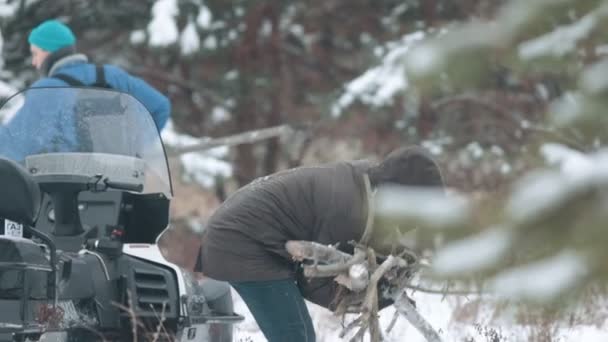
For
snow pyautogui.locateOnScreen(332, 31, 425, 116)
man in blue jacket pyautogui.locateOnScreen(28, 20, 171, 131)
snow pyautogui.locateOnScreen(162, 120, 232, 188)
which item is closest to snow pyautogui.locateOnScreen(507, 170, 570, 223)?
man in blue jacket pyautogui.locateOnScreen(28, 20, 171, 131)

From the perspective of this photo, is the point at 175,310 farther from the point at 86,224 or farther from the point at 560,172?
the point at 560,172

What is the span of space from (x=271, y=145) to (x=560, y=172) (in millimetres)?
15176

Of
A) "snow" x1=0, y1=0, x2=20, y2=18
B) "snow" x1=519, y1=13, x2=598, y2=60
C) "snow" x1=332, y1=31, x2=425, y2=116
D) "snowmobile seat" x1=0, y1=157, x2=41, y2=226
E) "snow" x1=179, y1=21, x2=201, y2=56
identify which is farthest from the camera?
"snow" x1=179, y1=21, x2=201, y2=56

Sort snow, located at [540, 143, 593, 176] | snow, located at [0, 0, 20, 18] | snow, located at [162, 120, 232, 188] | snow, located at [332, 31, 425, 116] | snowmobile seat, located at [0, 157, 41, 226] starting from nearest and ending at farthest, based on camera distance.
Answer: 1. snow, located at [540, 143, 593, 176]
2. snowmobile seat, located at [0, 157, 41, 226]
3. snow, located at [0, 0, 20, 18]
4. snow, located at [162, 120, 232, 188]
5. snow, located at [332, 31, 425, 116]

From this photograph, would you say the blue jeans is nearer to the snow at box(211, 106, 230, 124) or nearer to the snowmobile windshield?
the snowmobile windshield

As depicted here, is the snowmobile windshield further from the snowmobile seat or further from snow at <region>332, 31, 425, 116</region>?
snow at <region>332, 31, 425, 116</region>

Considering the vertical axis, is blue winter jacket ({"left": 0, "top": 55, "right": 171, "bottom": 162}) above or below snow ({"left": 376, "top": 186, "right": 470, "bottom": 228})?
above

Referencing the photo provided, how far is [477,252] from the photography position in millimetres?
1835

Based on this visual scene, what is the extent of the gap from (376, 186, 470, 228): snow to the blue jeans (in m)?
4.19

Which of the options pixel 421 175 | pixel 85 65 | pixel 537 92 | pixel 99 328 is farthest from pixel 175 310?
pixel 537 92

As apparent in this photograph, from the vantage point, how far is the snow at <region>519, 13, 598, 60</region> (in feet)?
6.84

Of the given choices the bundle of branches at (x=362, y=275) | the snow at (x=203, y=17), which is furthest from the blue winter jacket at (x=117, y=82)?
the snow at (x=203, y=17)

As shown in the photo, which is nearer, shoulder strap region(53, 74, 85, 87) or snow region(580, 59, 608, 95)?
snow region(580, 59, 608, 95)

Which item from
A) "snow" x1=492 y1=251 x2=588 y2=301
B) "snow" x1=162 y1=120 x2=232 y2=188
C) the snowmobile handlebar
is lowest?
"snow" x1=492 y1=251 x2=588 y2=301
